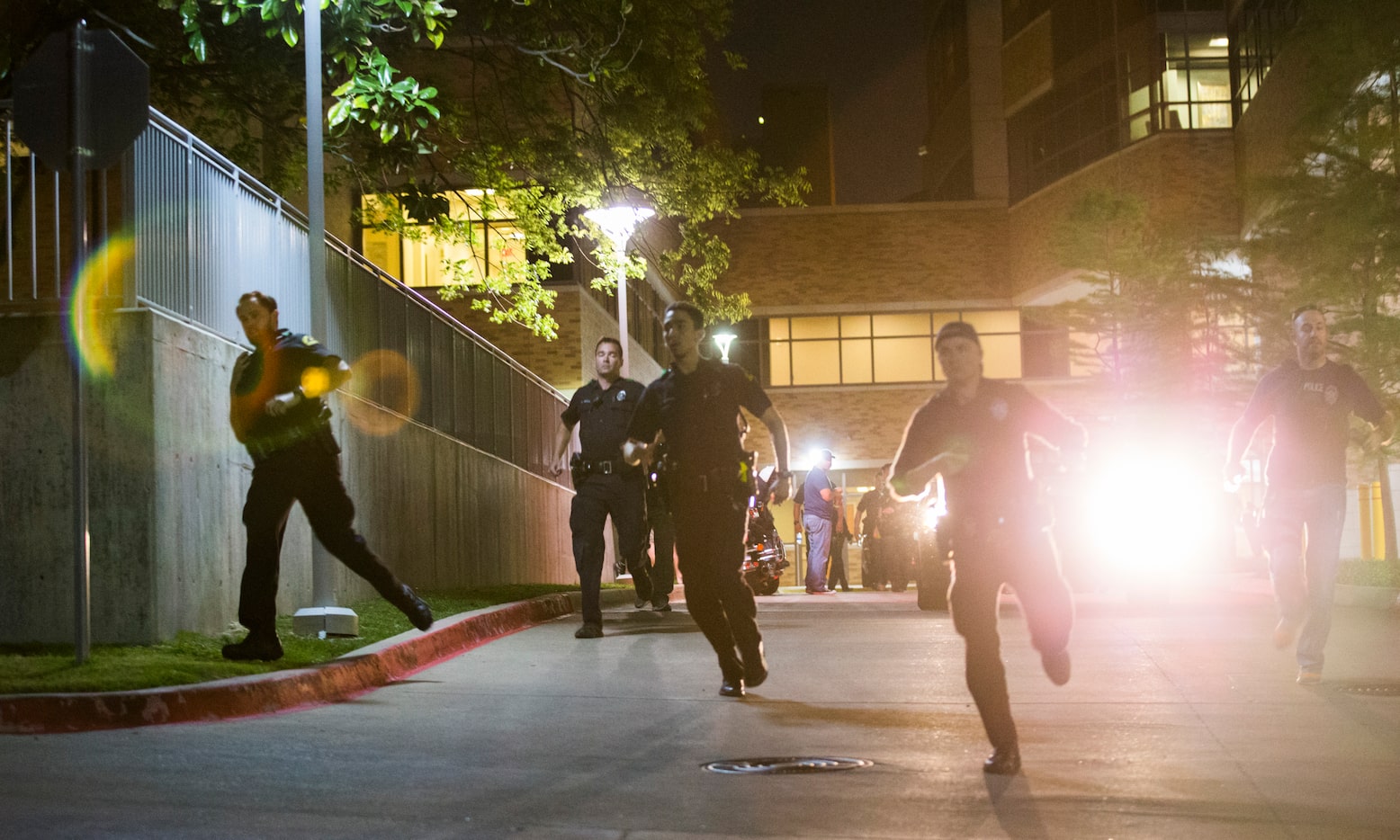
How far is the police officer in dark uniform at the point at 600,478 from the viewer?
12.0 m

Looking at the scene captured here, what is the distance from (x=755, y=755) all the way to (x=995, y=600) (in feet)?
3.79

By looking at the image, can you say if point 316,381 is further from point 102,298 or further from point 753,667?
point 753,667

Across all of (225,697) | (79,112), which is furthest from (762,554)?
(225,697)

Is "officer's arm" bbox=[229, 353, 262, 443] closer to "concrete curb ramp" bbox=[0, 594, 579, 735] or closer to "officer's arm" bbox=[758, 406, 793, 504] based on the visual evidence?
Result: "concrete curb ramp" bbox=[0, 594, 579, 735]

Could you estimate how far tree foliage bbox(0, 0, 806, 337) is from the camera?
14.5 m

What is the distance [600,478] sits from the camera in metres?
12.2

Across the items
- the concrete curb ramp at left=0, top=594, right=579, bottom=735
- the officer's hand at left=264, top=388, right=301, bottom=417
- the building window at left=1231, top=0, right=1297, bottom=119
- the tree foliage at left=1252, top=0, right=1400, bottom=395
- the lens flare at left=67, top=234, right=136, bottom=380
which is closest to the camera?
the concrete curb ramp at left=0, top=594, right=579, bottom=735

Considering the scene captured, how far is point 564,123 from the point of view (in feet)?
66.9

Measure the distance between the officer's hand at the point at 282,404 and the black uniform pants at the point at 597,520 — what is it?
3.50 meters

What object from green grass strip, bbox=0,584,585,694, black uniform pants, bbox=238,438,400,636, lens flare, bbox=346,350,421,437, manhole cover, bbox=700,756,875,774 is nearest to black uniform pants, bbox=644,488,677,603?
lens flare, bbox=346,350,421,437

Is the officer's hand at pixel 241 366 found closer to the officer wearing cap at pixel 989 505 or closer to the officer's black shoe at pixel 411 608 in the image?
the officer's black shoe at pixel 411 608

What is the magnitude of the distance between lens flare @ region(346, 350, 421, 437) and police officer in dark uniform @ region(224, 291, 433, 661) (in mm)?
4798

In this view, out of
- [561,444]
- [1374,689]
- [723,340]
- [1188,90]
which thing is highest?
[1188,90]

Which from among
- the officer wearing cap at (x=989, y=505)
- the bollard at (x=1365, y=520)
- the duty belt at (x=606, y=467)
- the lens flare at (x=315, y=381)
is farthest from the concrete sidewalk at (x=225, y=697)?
the bollard at (x=1365, y=520)
